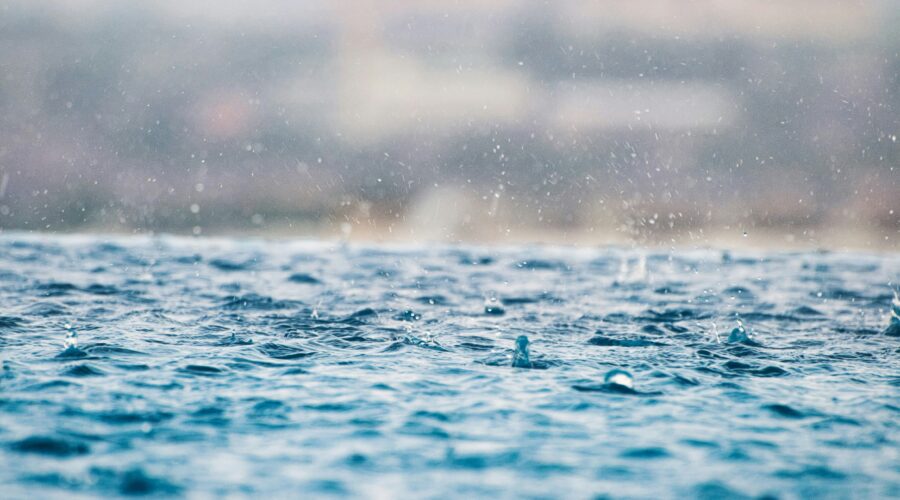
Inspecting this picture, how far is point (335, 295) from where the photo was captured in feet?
80.8

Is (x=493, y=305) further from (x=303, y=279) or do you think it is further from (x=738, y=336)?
(x=303, y=279)

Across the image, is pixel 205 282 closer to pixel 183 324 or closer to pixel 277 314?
pixel 277 314

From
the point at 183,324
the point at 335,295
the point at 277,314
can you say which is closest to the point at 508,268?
the point at 335,295

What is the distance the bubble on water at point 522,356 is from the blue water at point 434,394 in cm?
7

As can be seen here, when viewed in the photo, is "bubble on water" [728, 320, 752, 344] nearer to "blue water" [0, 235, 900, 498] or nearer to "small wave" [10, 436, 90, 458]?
"blue water" [0, 235, 900, 498]

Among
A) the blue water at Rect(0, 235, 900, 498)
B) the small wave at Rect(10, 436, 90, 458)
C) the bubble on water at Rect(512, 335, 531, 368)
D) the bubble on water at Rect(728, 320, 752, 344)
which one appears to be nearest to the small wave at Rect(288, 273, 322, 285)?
the blue water at Rect(0, 235, 900, 498)

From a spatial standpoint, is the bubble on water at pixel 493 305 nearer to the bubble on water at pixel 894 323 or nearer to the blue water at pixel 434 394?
the blue water at pixel 434 394

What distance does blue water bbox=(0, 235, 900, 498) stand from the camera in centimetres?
828

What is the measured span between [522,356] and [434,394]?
3020 mm

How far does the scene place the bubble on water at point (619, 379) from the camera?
12.5 meters

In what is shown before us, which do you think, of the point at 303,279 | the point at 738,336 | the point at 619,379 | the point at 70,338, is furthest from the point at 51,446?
the point at 303,279

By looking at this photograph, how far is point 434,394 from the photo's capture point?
11.9 metres

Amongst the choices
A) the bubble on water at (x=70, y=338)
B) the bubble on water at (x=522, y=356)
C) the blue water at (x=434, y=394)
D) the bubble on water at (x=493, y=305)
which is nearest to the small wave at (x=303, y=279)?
the blue water at (x=434, y=394)

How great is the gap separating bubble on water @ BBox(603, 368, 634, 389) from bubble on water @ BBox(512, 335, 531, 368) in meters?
1.65
